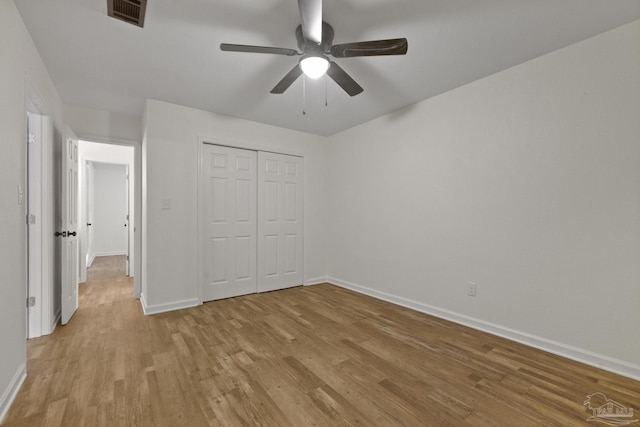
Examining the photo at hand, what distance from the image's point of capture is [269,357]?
2092 mm

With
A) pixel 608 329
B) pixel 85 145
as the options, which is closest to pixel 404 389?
pixel 608 329

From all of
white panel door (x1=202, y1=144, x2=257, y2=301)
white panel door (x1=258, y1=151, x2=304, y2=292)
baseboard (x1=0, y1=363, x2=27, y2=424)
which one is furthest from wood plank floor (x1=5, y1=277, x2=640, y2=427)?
white panel door (x1=258, y1=151, x2=304, y2=292)

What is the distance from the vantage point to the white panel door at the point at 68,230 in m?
2.69

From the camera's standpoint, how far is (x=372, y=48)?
1675 millimetres

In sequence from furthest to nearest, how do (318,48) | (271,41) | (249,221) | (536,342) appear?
(249,221)
(536,342)
(271,41)
(318,48)

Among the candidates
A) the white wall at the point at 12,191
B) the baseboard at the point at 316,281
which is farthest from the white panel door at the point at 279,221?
the white wall at the point at 12,191

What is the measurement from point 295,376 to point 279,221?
8.15 feet

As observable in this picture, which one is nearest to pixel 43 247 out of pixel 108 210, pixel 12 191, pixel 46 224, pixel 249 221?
pixel 46 224

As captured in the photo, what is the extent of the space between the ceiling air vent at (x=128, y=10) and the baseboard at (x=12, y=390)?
231 centimetres

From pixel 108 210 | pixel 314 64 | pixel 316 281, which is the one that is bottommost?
pixel 316 281

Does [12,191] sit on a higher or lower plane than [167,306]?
higher

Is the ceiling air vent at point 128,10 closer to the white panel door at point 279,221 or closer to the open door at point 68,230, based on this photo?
the open door at point 68,230

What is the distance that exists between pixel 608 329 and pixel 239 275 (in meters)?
3.64

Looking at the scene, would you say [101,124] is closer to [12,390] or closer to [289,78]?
[289,78]
